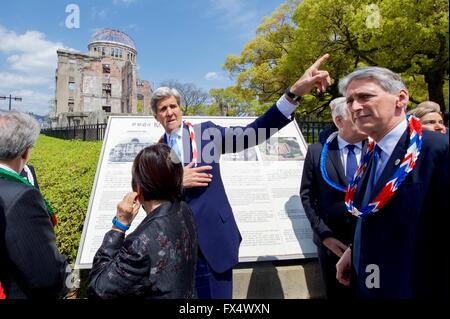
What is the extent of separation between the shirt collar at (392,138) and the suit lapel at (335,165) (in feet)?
2.88

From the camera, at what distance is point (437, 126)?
8.55ft

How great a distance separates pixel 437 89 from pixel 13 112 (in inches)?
654

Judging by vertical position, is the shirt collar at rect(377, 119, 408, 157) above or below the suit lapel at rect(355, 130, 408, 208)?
above

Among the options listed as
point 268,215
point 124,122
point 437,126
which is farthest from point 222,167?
point 437,126

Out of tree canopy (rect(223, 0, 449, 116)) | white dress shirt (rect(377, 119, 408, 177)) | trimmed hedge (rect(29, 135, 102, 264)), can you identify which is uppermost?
tree canopy (rect(223, 0, 449, 116))

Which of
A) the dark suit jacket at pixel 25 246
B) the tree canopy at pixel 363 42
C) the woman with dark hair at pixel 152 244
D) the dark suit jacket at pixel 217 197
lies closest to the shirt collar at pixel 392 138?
the dark suit jacket at pixel 217 197

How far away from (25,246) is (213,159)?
1.26 metres

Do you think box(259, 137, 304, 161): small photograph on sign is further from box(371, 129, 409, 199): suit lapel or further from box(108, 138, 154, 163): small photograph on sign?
box(371, 129, 409, 199): suit lapel

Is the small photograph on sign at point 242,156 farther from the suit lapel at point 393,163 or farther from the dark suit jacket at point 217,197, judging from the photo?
the suit lapel at point 393,163

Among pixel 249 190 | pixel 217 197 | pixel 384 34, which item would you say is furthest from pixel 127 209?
pixel 384 34

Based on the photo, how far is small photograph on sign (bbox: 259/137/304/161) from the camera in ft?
12.6

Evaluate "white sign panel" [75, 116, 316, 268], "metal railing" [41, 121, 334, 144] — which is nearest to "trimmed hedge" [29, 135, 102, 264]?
"white sign panel" [75, 116, 316, 268]

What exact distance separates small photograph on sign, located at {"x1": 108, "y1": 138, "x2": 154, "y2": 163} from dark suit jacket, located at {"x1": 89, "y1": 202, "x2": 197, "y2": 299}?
234cm

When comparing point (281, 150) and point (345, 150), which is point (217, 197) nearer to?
point (345, 150)
